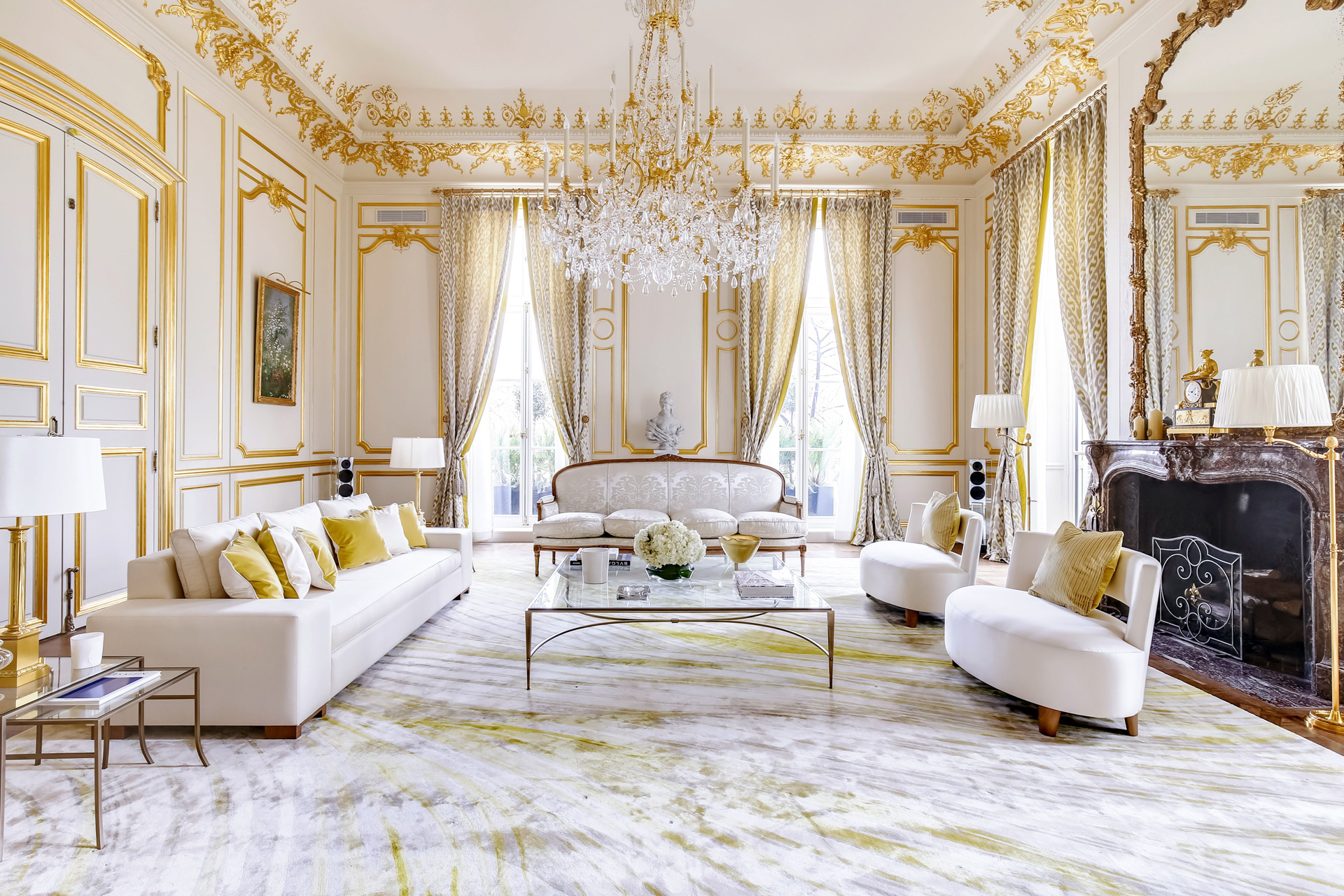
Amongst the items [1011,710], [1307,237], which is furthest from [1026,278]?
[1011,710]

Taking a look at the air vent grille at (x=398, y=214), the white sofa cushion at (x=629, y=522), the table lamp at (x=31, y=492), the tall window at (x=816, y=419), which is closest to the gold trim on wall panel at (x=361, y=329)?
the air vent grille at (x=398, y=214)

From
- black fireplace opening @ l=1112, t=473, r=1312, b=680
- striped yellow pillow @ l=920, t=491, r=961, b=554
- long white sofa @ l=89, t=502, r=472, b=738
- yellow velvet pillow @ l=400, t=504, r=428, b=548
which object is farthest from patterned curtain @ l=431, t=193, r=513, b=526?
black fireplace opening @ l=1112, t=473, r=1312, b=680

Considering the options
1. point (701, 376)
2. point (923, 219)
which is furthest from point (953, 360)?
point (701, 376)

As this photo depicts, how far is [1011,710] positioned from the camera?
2.74m

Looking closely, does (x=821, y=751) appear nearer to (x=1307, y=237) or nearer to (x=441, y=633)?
(x=441, y=633)

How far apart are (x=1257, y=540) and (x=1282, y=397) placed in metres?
1.17

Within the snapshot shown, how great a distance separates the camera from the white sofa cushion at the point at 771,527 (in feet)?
17.5

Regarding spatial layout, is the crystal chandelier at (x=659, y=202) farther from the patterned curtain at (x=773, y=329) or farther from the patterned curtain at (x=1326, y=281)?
the patterned curtain at (x=773, y=329)

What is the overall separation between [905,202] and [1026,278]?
5.39 feet

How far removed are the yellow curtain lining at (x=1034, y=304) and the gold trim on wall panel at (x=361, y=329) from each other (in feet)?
17.6

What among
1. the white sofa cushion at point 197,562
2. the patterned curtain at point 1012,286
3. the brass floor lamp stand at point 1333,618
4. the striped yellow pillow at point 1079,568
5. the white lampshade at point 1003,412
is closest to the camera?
the brass floor lamp stand at point 1333,618

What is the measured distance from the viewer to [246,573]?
2.66m

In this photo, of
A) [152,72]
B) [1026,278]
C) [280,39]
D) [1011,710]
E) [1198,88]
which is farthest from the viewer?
[1026,278]

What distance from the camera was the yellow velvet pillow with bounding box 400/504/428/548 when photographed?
428 cm
